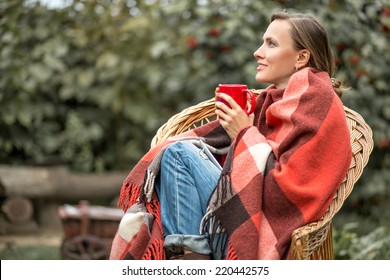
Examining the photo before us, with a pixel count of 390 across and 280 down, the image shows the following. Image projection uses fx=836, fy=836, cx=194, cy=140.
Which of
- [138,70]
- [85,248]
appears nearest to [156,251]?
[85,248]

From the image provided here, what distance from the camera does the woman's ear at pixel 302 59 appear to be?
9.26 feet

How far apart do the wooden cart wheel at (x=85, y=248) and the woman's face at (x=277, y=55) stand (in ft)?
6.49

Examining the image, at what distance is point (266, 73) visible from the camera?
2.85 m

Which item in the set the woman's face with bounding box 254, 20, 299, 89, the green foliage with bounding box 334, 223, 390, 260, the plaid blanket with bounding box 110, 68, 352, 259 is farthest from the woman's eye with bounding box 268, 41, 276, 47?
the green foliage with bounding box 334, 223, 390, 260

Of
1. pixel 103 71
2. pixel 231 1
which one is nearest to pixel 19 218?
pixel 103 71

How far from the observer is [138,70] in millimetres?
6203

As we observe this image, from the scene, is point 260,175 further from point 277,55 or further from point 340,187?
point 277,55

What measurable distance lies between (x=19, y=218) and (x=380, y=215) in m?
2.45

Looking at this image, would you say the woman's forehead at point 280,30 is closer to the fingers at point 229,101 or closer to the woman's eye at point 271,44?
the woman's eye at point 271,44

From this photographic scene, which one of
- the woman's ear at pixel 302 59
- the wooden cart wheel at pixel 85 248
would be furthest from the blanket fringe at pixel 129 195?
the wooden cart wheel at pixel 85 248

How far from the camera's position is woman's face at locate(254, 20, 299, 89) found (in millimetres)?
2816

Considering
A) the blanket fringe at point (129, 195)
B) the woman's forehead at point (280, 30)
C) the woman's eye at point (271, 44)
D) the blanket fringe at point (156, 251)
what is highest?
the woman's forehead at point (280, 30)

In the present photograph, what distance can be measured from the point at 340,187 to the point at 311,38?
1.72 ft
